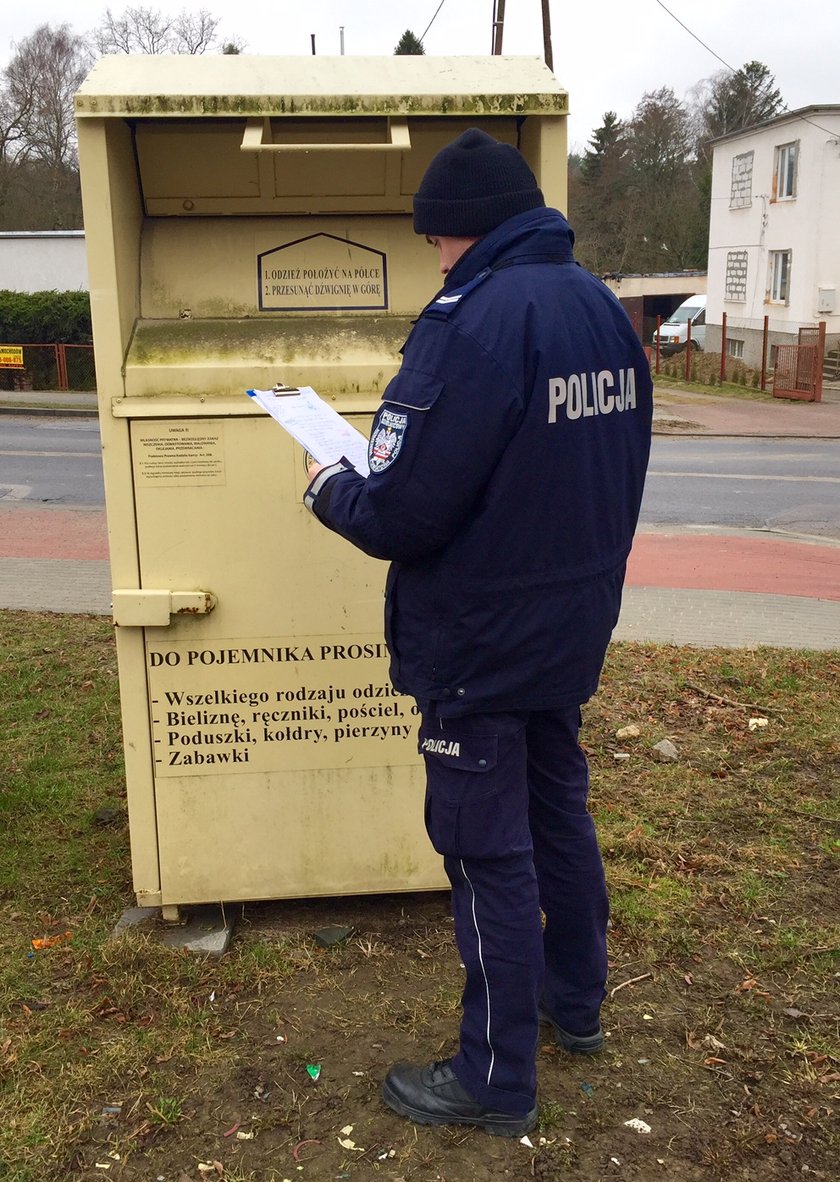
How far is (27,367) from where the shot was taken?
2178cm

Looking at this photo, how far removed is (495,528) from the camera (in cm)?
205

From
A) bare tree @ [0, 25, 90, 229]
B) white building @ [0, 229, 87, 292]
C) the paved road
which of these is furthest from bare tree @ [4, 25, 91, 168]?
the paved road

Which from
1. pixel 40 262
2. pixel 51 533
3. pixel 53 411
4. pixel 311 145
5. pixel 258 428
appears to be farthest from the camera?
pixel 40 262

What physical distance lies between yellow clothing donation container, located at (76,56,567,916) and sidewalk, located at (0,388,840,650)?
350 cm

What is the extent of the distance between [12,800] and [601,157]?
54.2 meters

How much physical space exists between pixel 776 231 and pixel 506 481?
92.3 feet

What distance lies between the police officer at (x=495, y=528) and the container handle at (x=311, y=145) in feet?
1.64

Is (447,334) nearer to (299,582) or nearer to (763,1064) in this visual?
(299,582)

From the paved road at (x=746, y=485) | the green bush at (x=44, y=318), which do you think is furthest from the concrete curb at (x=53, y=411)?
the paved road at (x=746, y=485)

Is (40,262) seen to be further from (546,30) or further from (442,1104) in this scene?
(442,1104)

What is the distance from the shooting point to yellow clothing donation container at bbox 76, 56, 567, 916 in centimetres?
269

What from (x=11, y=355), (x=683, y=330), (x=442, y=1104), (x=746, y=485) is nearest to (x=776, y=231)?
(x=683, y=330)

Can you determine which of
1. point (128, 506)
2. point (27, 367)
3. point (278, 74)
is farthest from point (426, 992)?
point (27, 367)

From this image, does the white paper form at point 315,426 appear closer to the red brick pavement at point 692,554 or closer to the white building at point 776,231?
the red brick pavement at point 692,554
